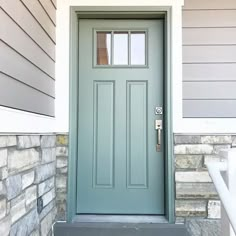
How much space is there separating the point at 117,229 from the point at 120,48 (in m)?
1.69

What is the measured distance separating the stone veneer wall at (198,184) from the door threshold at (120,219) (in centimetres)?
20

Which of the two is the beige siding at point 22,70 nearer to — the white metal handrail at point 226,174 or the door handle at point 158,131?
the door handle at point 158,131

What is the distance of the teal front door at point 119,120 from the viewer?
2.94 m

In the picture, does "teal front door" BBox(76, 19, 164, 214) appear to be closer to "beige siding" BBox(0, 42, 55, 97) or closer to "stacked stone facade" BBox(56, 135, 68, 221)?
"stacked stone facade" BBox(56, 135, 68, 221)

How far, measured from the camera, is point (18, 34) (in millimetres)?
1855

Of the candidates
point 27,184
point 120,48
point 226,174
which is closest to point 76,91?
point 120,48

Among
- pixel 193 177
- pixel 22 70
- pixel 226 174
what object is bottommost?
pixel 193 177

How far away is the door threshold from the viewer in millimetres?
2776

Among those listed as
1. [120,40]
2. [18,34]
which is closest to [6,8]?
[18,34]

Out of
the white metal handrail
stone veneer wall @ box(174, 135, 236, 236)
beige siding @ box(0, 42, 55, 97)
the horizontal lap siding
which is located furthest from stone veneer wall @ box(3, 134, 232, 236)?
the white metal handrail

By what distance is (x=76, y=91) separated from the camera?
2926mm

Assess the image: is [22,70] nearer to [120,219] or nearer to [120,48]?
[120,48]

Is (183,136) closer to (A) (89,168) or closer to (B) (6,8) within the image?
(A) (89,168)

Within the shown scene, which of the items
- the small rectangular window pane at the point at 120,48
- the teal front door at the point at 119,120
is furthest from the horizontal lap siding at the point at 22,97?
the small rectangular window pane at the point at 120,48
